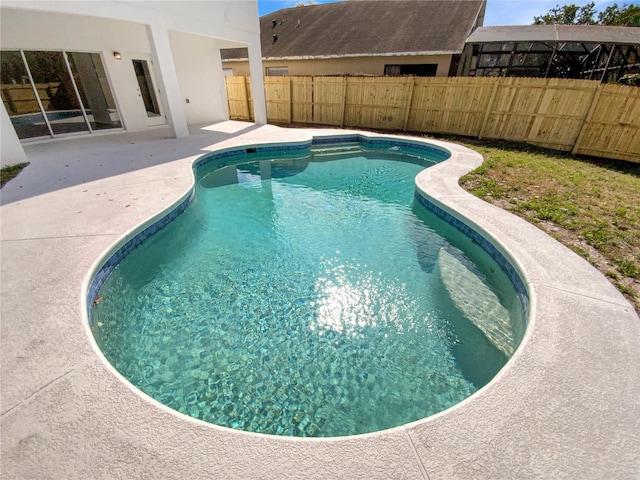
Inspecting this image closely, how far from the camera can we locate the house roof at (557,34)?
1215 centimetres

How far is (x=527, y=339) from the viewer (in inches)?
100

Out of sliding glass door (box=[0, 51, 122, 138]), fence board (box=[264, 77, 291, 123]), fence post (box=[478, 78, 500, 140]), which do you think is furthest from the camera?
fence board (box=[264, 77, 291, 123])

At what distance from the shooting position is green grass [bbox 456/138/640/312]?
380cm

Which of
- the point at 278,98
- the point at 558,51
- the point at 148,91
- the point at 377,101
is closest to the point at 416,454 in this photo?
the point at 377,101

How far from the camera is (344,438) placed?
5.92 feet

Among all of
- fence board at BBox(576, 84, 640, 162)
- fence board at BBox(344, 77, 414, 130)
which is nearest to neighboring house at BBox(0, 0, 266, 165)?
fence board at BBox(344, 77, 414, 130)

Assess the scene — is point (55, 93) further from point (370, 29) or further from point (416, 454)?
point (370, 29)

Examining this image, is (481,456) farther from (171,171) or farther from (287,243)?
(171,171)

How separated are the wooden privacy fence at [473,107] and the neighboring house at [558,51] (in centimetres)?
446

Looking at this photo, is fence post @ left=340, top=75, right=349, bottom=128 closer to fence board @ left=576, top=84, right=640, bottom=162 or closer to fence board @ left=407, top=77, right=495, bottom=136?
fence board @ left=407, top=77, right=495, bottom=136

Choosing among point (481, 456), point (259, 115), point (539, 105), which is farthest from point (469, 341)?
point (259, 115)

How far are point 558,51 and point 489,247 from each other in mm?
17479

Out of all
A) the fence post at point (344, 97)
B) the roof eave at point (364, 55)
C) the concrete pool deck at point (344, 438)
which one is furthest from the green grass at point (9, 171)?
the roof eave at point (364, 55)

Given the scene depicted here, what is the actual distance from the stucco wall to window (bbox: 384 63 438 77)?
7.5 inches
